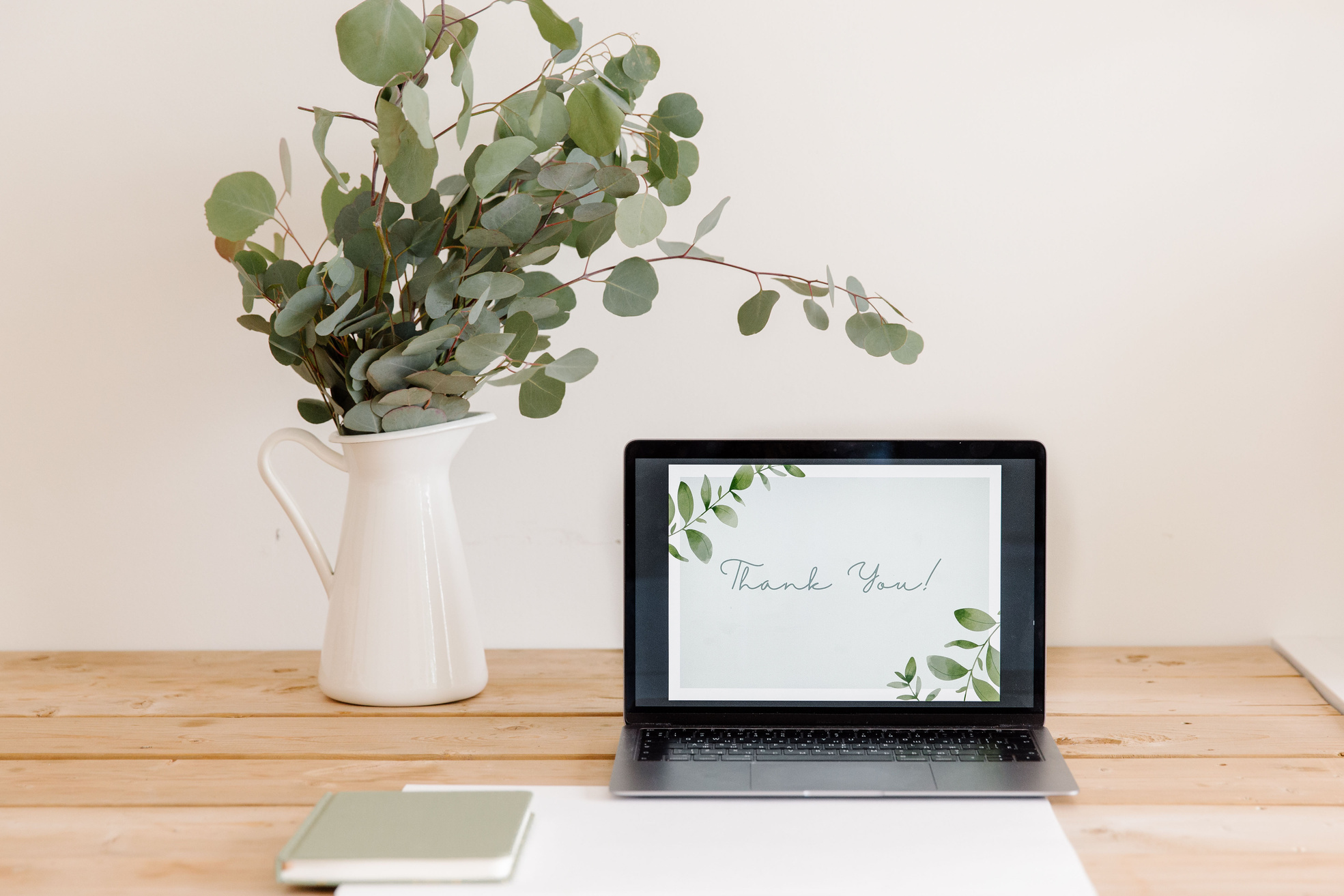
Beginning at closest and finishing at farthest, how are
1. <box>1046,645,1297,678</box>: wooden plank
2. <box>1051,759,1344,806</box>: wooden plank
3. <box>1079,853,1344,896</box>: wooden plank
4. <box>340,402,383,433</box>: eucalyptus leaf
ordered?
<box>1079,853,1344,896</box>: wooden plank, <box>1051,759,1344,806</box>: wooden plank, <box>340,402,383,433</box>: eucalyptus leaf, <box>1046,645,1297,678</box>: wooden plank

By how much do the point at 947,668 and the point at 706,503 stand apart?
0.76ft

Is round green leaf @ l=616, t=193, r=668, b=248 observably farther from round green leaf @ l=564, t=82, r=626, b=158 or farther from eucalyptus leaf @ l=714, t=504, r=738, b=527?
eucalyptus leaf @ l=714, t=504, r=738, b=527

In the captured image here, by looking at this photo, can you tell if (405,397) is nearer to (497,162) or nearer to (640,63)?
(497,162)

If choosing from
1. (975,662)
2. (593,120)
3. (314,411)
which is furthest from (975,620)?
(314,411)

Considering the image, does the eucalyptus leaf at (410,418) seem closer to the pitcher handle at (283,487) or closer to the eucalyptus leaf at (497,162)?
the pitcher handle at (283,487)

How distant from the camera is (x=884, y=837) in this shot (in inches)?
22.7

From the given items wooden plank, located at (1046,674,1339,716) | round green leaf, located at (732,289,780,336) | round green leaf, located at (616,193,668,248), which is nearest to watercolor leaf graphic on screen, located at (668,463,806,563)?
round green leaf, located at (732,289,780,336)

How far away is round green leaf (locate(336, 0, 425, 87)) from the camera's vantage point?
536 mm

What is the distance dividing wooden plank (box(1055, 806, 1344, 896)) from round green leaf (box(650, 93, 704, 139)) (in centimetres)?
54

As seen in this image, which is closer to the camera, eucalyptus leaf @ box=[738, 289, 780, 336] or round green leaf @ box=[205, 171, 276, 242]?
round green leaf @ box=[205, 171, 276, 242]

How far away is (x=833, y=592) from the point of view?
76cm

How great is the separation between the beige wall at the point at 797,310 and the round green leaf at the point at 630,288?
154 millimetres

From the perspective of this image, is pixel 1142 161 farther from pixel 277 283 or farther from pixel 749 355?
pixel 277 283

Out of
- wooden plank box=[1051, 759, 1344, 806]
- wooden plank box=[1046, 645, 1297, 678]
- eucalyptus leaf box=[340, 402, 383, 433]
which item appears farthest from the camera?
wooden plank box=[1046, 645, 1297, 678]
